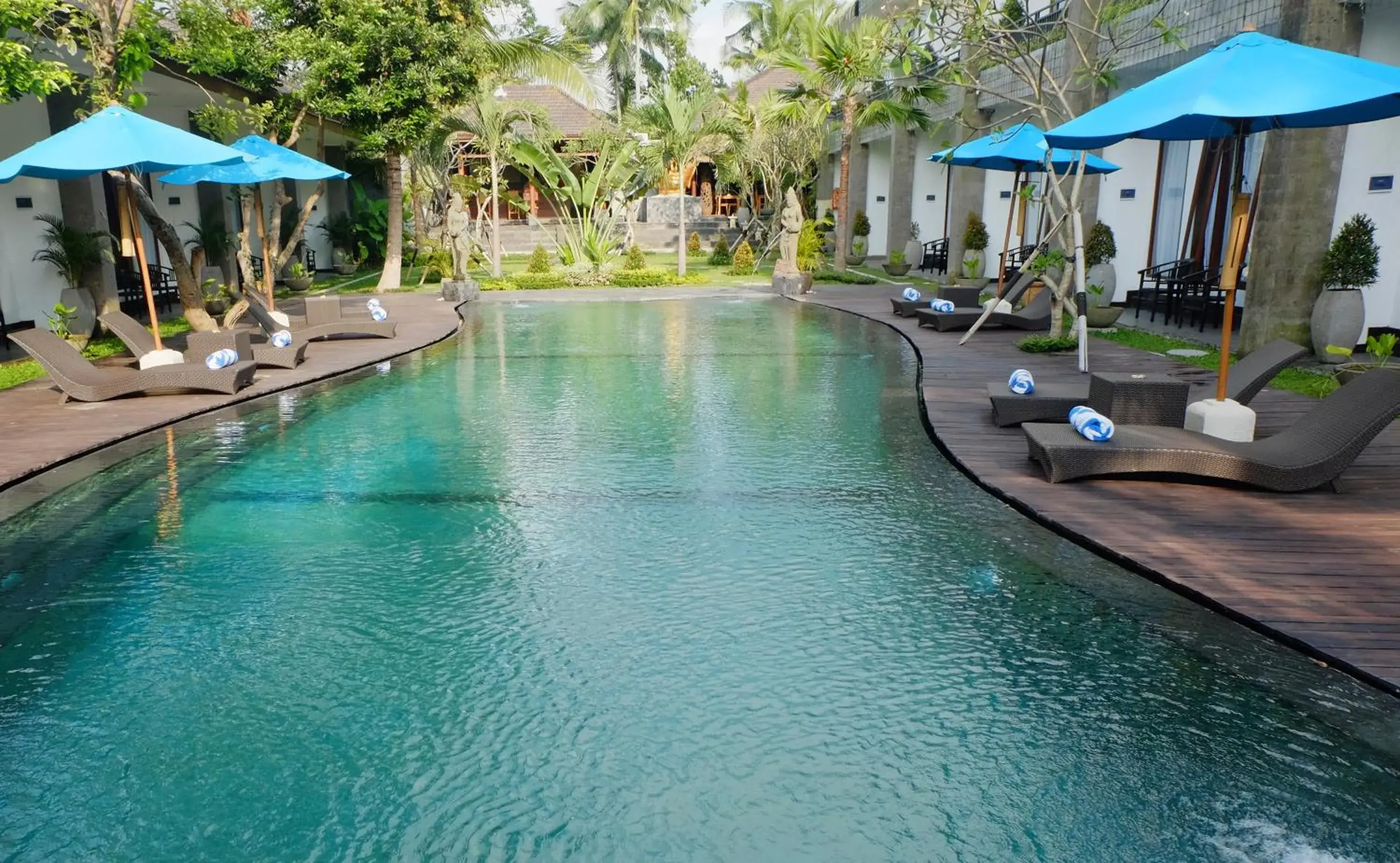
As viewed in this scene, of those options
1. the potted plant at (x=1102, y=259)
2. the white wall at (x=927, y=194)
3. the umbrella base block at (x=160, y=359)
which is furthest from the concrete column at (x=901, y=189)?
the umbrella base block at (x=160, y=359)

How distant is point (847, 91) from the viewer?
23.3 meters

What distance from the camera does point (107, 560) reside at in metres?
6.02

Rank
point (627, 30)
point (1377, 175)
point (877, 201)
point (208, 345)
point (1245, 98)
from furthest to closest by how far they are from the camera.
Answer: point (627, 30), point (877, 201), point (1377, 175), point (208, 345), point (1245, 98)

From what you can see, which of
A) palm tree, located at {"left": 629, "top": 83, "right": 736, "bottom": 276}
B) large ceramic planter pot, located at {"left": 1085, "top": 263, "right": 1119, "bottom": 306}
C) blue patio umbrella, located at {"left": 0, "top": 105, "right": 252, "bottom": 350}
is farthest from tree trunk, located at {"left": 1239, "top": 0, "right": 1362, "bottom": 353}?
palm tree, located at {"left": 629, "top": 83, "right": 736, "bottom": 276}

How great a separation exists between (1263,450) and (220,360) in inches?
366

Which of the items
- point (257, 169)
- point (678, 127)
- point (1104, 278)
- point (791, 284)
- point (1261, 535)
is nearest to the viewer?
point (1261, 535)

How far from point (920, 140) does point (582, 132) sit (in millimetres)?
14149

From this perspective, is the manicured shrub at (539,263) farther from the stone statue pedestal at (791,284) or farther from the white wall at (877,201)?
the white wall at (877,201)

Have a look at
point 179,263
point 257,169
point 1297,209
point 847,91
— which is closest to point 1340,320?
point 1297,209

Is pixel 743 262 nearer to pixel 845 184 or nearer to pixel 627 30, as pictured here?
pixel 845 184

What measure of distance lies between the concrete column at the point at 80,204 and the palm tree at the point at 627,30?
3149 cm

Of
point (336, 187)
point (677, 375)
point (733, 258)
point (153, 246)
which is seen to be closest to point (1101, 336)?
point (677, 375)

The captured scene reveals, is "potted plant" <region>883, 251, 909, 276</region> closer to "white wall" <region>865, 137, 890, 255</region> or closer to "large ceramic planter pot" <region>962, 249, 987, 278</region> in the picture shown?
"large ceramic planter pot" <region>962, 249, 987, 278</region>

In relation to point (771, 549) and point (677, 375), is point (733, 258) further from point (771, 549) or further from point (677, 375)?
point (771, 549)
